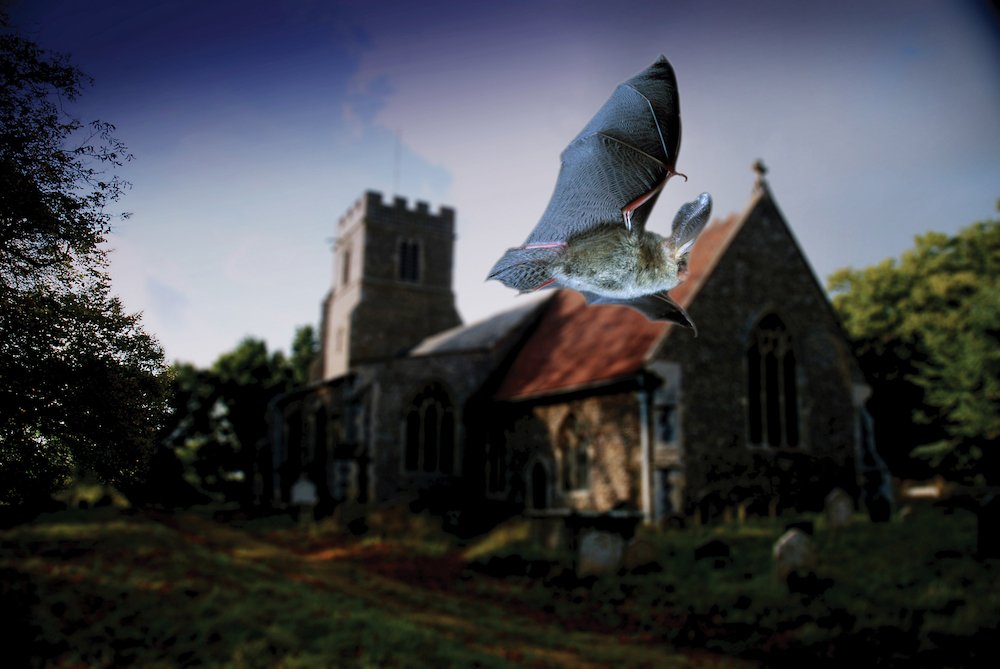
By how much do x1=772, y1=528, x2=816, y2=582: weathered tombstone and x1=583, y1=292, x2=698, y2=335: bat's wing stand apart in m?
8.88

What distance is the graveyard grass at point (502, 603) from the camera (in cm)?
714

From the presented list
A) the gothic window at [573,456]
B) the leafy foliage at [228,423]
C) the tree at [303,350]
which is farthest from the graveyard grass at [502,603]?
the tree at [303,350]

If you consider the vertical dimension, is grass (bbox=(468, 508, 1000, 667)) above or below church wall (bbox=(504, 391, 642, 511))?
below

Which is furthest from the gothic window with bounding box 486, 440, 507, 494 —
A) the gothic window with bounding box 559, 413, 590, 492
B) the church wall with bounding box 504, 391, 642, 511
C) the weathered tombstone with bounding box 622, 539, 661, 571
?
the weathered tombstone with bounding box 622, 539, 661, 571

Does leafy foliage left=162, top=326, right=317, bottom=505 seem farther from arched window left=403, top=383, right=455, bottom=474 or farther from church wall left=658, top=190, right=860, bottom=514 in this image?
church wall left=658, top=190, right=860, bottom=514

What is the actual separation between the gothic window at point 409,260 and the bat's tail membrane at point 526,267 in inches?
1160

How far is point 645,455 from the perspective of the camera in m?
14.5

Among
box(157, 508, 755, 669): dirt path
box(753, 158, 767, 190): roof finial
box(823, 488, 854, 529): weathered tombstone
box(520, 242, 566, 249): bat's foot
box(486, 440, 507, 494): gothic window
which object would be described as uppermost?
box(753, 158, 767, 190): roof finial

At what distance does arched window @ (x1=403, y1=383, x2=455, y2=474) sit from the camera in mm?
21109

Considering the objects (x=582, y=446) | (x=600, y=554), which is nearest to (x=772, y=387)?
(x=582, y=446)

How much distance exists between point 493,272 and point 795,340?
16115mm

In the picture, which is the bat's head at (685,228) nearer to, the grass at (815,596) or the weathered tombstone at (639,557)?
the grass at (815,596)

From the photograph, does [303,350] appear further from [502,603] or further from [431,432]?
[502,603]

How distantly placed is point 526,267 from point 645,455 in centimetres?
1321
